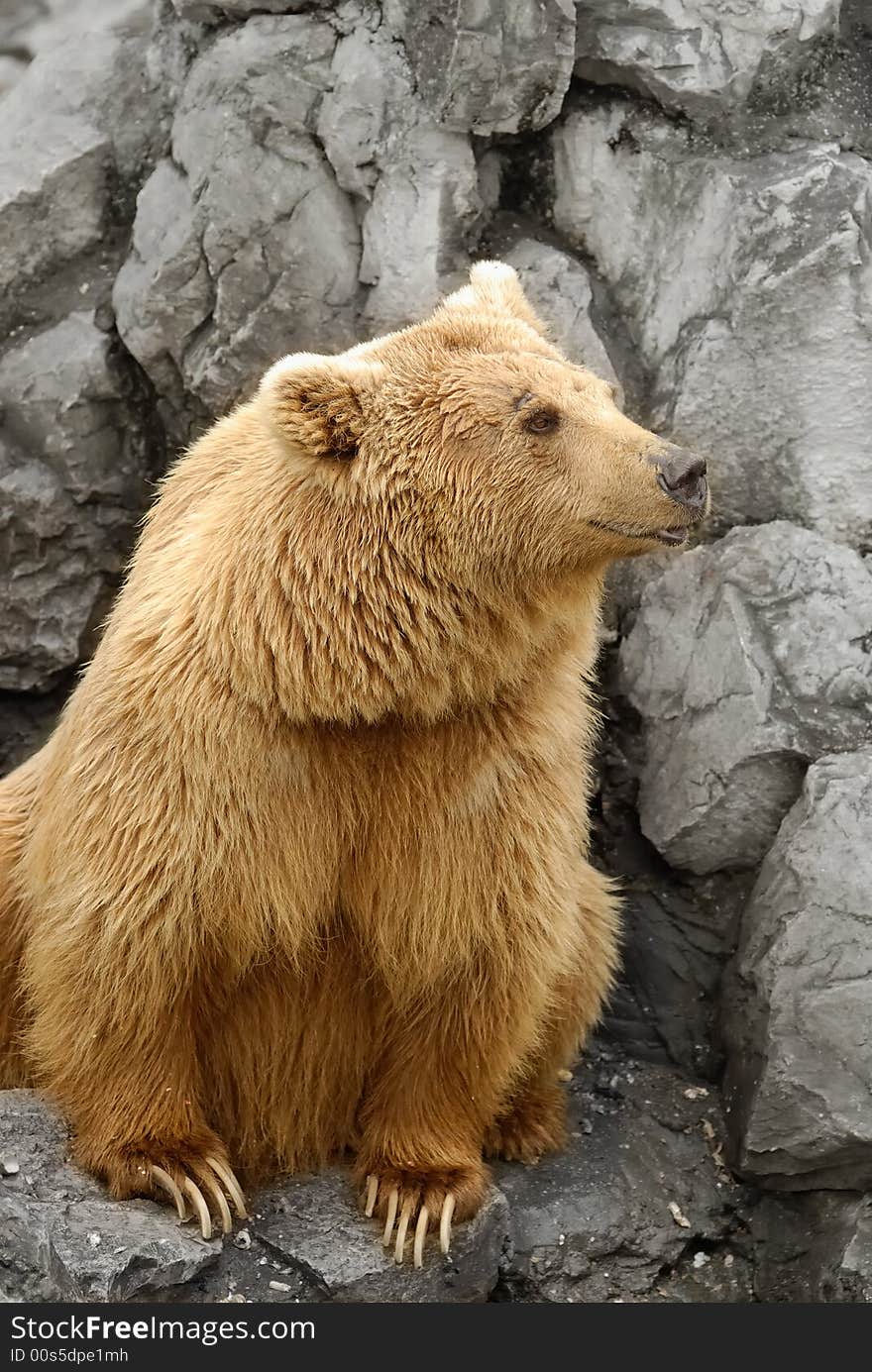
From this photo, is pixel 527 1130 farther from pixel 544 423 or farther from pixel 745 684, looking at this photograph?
pixel 544 423

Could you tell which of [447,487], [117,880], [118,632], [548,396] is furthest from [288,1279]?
[548,396]

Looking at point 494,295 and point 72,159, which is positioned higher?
point 72,159

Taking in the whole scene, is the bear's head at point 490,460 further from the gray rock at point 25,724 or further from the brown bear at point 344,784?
the gray rock at point 25,724

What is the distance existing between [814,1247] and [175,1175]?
6.23 feet

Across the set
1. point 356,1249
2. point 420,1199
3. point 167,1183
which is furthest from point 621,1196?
point 167,1183

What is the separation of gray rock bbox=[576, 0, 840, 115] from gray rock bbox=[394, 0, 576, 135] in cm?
18

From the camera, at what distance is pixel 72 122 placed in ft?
20.8

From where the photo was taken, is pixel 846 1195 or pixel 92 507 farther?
pixel 92 507

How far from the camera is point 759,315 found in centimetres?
539

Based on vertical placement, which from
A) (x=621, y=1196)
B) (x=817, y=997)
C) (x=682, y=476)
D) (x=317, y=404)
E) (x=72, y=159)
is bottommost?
(x=621, y=1196)

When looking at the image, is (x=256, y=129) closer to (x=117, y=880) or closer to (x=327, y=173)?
(x=327, y=173)

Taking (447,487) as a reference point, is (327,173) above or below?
above

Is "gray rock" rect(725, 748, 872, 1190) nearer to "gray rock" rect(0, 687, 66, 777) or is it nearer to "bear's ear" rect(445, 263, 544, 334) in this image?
"bear's ear" rect(445, 263, 544, 334)

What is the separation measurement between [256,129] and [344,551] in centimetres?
236
